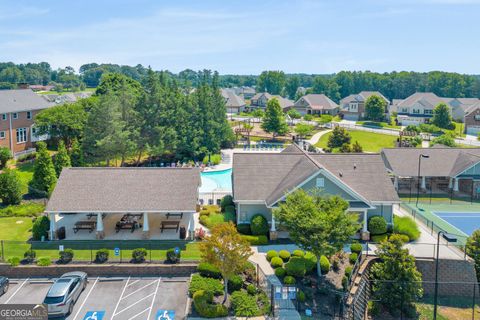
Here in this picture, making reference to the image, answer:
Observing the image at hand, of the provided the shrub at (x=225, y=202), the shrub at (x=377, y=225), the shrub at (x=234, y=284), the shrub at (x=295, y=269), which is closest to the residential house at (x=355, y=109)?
the shrub at (x=225, y=202)

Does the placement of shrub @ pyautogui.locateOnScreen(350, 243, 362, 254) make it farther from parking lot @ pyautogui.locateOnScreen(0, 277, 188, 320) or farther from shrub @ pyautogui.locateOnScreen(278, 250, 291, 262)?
parking lot @ pyautogui.locateOnScreen(0, 277, 188, 320)

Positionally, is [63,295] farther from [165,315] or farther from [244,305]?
[244,305]

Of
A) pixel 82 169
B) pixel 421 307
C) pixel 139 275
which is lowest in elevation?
pixel 421 307

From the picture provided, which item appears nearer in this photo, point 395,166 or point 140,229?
point 140,229

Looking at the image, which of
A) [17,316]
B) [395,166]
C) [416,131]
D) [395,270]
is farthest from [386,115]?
[17,316]

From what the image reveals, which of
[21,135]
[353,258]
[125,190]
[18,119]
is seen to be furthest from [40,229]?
[18,119]

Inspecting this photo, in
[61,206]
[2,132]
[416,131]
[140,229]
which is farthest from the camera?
[416,131]

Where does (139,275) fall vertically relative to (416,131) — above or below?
below

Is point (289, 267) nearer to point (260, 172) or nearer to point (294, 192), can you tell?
point (294, 192)
